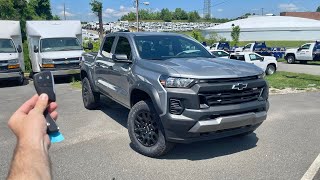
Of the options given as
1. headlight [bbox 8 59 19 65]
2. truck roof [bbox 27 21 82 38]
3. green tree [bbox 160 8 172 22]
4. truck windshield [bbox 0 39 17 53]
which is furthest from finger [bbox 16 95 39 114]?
green tree [bbox 160 8 172 22]

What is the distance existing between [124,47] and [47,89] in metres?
4.43

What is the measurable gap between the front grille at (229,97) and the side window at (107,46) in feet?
9.15

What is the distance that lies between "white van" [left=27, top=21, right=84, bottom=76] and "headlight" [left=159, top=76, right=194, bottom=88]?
9.22m

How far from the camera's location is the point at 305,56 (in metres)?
24.3

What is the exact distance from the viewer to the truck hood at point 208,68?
4285mm

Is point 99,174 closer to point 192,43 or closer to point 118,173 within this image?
point 118,173

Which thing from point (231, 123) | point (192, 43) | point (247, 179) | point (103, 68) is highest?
point (192, 43)

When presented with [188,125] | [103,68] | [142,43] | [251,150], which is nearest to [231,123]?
[188,125]

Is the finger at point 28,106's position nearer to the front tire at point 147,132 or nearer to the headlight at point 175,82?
the headlight at point 175,82

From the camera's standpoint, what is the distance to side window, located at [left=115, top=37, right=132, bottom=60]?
18.6 feet

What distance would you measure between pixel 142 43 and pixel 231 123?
2.23m

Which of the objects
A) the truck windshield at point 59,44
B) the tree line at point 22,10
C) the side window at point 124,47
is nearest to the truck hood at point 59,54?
the truck windshield at point 59,44

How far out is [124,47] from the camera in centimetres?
595

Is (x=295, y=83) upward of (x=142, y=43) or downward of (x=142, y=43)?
downward
